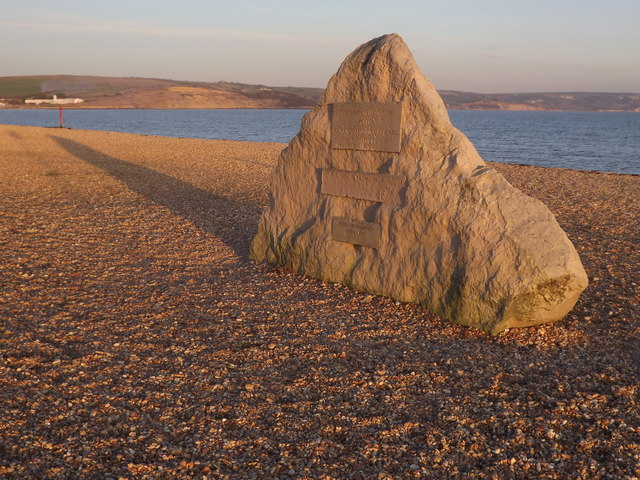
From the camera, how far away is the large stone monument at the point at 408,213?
20.9 feet

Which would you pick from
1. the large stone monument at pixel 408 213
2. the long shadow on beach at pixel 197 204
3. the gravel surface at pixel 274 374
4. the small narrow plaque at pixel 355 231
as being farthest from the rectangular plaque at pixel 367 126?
the long shadow on beach at pixel 197 204

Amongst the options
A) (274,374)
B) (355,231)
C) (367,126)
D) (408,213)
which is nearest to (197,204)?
(355,231)

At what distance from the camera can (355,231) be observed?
7684 millimetres

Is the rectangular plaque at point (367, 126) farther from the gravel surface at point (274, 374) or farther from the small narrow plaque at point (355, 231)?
the gravel surface at point (274, 374)

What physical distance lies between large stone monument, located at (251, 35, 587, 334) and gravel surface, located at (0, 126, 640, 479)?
13.2 inches

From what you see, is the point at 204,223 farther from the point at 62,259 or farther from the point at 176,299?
the point at 176,299

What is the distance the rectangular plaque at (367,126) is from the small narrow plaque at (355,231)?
968 millimetres

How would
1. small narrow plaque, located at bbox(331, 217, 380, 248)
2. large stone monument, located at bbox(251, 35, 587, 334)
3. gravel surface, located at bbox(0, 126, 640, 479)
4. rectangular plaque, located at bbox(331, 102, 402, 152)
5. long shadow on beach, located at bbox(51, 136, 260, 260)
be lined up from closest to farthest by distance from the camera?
gravel surface, located at bbox(0, 126, 640, 479) < large stone monument, located at bbox(251, 35, 587, 334) < rectangular plaque, located at bbox(331, 102, 402, 152) < small narrow plaque, located at bbox(331, 217, 380, 248) < long shadow on beach, located at bbox(51, 136, 260, 260)

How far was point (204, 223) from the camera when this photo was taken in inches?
467

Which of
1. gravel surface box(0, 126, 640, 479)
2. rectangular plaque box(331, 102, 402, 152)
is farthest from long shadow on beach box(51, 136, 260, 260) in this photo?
rectangular plaque box(331, 102, 402, 152)

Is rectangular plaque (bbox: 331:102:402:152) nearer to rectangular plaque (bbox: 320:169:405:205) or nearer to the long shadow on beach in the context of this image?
rectangular plaque (bbox: 320:169:405:205)

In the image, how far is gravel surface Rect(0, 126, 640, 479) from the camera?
4184 mm

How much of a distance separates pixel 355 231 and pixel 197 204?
280 inches

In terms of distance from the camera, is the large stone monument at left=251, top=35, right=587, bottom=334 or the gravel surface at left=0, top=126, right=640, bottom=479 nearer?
the gravel surface at left=0, top=126, right=640, bottom=479
